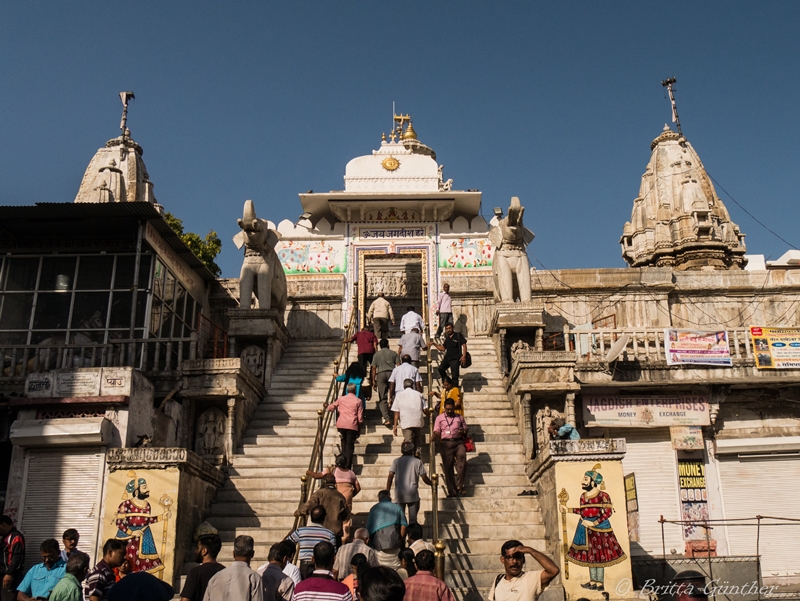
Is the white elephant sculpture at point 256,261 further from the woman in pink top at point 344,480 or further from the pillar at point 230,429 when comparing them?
the woman in pink top at point 344,480

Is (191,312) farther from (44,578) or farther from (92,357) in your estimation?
(44,578)

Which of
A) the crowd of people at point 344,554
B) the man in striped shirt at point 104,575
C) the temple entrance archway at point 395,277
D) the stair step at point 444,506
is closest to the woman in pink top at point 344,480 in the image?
the crowd of people at point 344,554

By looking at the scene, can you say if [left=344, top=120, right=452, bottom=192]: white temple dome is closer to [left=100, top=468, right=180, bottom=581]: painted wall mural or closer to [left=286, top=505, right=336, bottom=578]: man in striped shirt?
[left=100, top=468, right=180, bottom=581]: painted wall mural

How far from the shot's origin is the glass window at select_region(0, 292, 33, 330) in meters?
15.9

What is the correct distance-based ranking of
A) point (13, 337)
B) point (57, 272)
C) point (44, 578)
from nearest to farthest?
point (44, 578), point (13, 337), point (57, 272)

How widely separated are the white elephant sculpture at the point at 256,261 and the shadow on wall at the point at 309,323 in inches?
116

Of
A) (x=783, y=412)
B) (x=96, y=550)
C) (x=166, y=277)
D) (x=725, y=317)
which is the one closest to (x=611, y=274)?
(x=725, y=317)

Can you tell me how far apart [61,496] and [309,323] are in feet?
30.7

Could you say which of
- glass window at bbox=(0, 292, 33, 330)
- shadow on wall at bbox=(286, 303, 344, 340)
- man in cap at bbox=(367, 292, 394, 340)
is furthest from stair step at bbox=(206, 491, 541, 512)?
shadow on wall at bbox=(286, 303, 344, 340)

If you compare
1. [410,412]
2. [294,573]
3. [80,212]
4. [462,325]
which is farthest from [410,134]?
[294,573]

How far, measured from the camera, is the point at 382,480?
1104cm

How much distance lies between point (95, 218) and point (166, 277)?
1.85 m

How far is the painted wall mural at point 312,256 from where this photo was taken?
20172 mm

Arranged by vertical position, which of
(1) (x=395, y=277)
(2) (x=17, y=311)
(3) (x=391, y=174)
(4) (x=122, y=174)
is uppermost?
(4) (x=122, y=174)
